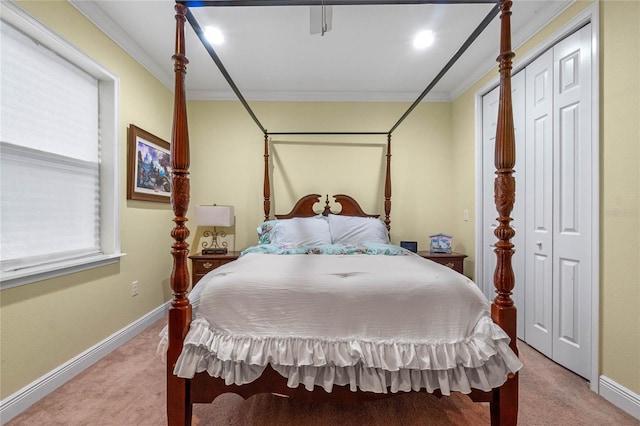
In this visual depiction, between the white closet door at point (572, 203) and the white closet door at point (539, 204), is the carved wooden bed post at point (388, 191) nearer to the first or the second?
the white closet door at point (539, 204)

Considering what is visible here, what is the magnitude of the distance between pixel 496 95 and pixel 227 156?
299 cm

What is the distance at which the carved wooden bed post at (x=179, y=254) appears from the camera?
1.28m

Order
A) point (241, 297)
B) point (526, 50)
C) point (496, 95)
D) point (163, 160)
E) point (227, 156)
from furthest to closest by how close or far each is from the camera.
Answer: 1. point (227, 156)
2. point (163, 160)
3. point (496, 95)
4. point (526, 50)
5. point (241, 297)

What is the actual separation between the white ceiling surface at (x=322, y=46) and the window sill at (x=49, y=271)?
69.7 inches

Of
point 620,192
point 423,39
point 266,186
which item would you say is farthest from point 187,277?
point 423,39

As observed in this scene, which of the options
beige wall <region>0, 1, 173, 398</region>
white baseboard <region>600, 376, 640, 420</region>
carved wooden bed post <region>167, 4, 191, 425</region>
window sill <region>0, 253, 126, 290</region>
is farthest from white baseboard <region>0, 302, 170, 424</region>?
white baseboard <region>600, 376, 640, 420</region>

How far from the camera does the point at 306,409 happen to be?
1.63 meters

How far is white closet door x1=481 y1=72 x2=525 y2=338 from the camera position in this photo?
2.49 m

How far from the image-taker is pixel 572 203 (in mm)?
1995

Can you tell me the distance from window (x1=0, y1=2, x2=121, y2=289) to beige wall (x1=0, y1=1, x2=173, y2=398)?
98 mm

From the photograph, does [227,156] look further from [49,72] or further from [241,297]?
[241,297]

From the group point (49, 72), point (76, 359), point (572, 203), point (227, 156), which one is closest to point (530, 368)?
point (572, 203)

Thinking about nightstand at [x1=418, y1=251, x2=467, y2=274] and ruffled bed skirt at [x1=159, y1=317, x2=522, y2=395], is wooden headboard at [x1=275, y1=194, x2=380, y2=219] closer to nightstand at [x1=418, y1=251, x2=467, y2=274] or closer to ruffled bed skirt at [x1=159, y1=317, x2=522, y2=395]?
nightstand at [x1=418, y1=251, x2=467, y2=274]

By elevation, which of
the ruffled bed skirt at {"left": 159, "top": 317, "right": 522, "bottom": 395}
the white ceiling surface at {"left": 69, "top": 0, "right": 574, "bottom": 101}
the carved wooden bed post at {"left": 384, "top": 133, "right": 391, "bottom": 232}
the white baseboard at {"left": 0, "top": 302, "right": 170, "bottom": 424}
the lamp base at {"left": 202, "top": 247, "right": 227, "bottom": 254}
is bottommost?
the white baseboard at {"left": 0, "top": 302, "right": 170, "bottom": 424}
